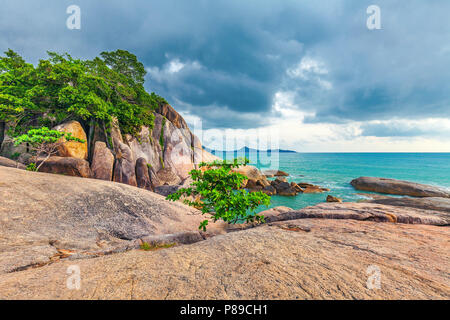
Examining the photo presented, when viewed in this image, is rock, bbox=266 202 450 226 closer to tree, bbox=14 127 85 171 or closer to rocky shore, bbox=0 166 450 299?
rocky shore, bbox=0 166 450 299

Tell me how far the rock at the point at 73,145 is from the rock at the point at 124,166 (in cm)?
280

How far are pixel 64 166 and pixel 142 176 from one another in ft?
23.3

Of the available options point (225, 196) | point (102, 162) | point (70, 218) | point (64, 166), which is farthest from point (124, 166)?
point (225, 196)

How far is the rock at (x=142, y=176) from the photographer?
18.4m

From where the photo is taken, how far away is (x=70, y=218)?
275 inches

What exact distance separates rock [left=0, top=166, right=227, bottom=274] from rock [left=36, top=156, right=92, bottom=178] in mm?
3273

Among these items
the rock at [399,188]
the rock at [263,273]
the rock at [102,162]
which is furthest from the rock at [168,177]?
the rock at [399,188]

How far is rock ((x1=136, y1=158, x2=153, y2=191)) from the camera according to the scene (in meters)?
18.4

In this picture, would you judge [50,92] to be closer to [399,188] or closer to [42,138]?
[42,138]

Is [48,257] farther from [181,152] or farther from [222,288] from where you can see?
[181,152]

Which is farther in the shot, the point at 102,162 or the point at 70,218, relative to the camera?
the point at 102,162

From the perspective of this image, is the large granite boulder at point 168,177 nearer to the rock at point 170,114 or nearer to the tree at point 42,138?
the rock at point 170,114

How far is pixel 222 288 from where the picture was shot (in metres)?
2.51

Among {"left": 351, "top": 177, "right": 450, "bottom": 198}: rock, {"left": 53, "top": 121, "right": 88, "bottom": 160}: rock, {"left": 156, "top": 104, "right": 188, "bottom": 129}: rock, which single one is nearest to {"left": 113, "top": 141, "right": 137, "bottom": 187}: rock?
{"left": 53, "top": 121, "right": 88, "bottom": 160}: rock
